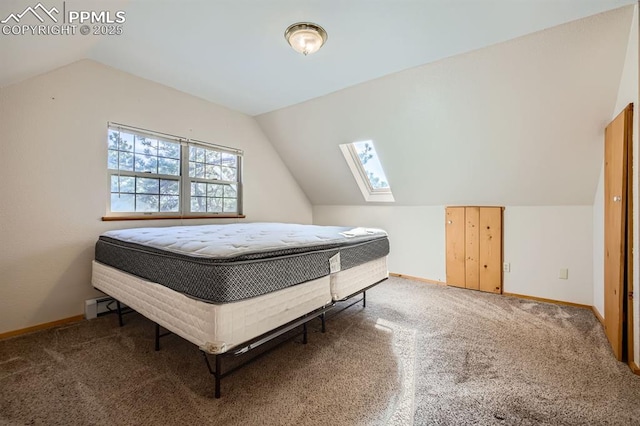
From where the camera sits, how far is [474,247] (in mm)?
3473

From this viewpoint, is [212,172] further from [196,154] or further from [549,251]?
[549,251]

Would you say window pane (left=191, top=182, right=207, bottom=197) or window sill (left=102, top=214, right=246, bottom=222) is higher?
window pane (left=191, top=182, right=207, bottom=197)

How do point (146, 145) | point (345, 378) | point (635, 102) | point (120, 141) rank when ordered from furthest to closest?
point (146, 145)
point (120, 141)
point (635, 102)
point (345, 378)

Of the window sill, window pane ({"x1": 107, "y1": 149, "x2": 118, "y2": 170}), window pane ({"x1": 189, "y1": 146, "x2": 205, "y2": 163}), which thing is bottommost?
the window sill

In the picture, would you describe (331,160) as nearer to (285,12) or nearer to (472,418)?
(285,12)

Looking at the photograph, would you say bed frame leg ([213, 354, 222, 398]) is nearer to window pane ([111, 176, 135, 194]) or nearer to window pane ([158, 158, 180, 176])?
window pane ([111, 176, 135, 194])

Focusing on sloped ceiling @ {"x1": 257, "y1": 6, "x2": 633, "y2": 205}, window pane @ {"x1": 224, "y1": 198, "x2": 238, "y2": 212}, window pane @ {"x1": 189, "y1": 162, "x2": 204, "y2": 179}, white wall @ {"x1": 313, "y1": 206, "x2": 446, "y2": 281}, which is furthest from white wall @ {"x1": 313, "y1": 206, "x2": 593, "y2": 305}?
window pane @ {"x1": 189, "y1": 162, "x2": 204, "y2": 179}

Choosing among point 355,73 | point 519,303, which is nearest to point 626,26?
point 355,73

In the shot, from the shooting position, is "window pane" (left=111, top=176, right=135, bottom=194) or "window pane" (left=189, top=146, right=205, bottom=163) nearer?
"window pane" (left=111, top=176, right=135, bottom=194)

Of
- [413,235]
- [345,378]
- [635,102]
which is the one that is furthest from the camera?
[413,235]

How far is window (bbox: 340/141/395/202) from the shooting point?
3.98 m

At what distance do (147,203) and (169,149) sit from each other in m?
0.67

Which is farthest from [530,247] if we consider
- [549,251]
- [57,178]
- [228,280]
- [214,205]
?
[57,178]

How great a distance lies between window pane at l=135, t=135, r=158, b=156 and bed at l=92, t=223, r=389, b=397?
1.07 metres
